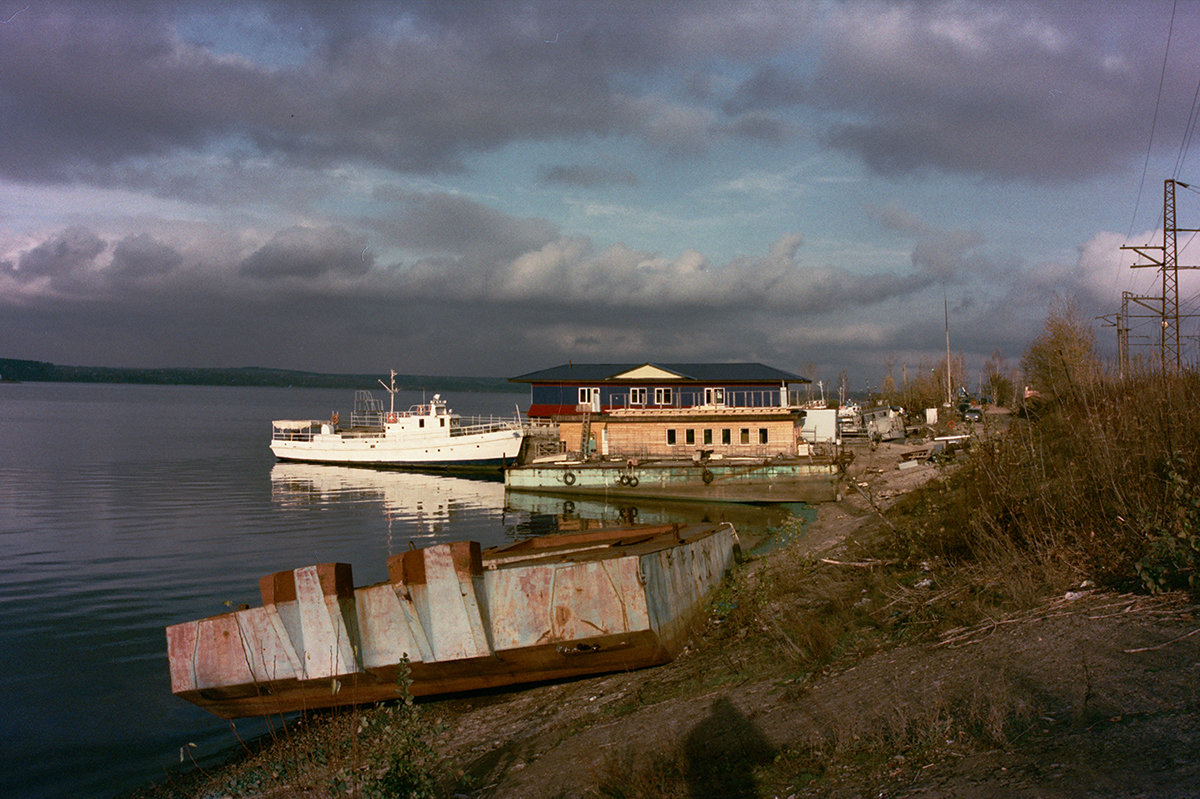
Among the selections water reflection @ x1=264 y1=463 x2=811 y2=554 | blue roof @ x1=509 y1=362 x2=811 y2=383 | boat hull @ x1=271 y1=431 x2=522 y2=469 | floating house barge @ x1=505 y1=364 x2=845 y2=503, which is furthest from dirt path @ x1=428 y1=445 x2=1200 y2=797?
boat hull @ x1=271 y1=431 x2=522 y2=469

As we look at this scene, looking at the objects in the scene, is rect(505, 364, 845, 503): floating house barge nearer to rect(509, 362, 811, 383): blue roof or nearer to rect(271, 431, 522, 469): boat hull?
rect(509, 362, 811, 383): blue roof

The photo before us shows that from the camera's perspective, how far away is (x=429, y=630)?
1024cm

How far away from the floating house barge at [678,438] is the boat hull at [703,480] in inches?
2.0

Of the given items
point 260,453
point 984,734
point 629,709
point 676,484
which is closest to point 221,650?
point 629,709

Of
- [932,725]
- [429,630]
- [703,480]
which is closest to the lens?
[932,725]

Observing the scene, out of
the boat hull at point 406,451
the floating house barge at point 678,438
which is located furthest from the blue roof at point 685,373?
the boat hull at point 406,451

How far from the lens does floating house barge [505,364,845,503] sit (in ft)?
122

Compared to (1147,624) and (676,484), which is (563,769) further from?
(676,484)

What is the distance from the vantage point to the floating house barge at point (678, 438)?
37.3 metres

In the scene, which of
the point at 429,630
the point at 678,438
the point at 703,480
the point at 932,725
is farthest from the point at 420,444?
the point at 932,725

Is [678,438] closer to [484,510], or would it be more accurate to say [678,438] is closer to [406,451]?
[484,510]

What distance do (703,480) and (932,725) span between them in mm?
32363

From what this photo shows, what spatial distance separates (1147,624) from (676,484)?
3162 centimetres

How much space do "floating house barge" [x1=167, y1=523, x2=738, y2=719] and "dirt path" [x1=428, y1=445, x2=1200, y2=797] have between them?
1354 millimetres
